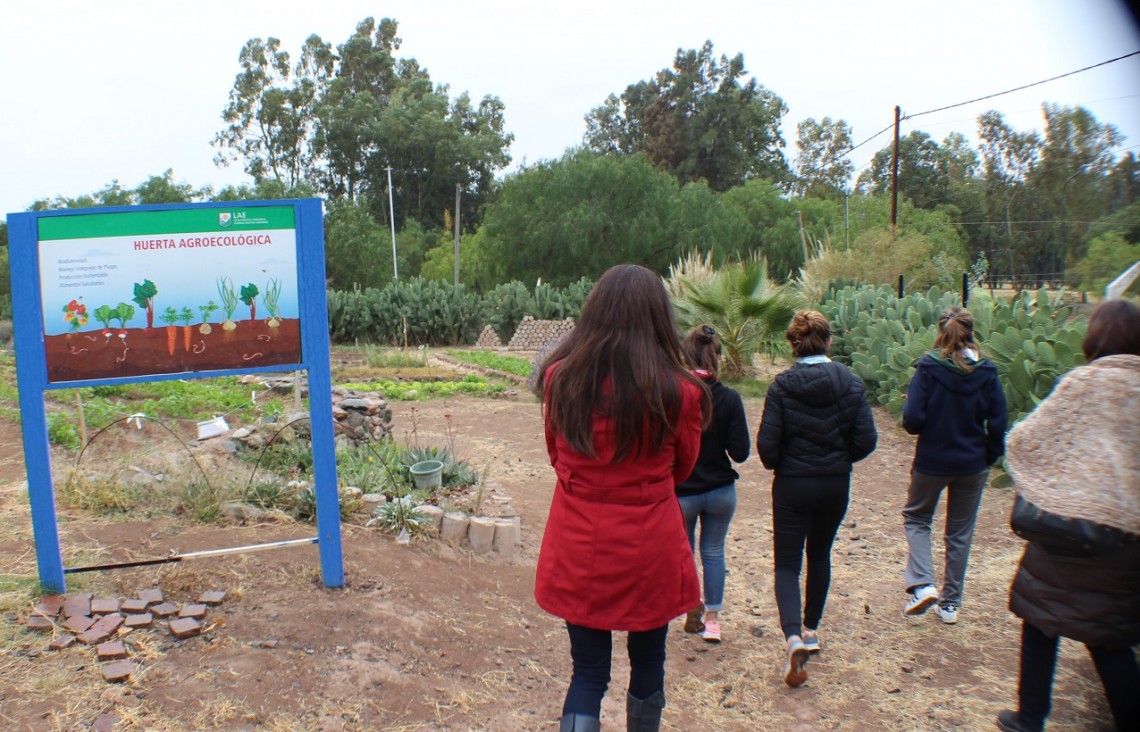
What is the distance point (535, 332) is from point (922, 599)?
66.9 feet

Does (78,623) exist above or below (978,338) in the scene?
below

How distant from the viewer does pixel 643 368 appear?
241cm

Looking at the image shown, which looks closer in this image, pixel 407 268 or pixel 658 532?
pixel 658 532

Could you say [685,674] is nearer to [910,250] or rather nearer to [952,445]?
[952,445]

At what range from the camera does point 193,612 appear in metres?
3.66

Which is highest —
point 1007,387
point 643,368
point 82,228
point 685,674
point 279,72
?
point 279,72

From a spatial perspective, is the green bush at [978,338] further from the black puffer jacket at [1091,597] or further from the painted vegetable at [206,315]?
the painted vegetable at [206,315]

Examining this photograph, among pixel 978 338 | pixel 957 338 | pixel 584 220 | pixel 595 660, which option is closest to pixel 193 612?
pixel 595 660

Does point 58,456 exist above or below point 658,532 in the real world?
below

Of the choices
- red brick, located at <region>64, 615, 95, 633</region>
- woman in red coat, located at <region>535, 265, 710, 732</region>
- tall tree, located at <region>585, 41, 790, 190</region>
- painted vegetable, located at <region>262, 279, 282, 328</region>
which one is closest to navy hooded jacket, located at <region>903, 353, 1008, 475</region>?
woman in red coat, located at <region>535, 265, 710, 732</region>

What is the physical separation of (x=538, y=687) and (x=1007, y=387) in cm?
596

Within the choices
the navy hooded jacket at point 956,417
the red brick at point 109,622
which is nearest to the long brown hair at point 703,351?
the navy hooded jacket at point 956,417

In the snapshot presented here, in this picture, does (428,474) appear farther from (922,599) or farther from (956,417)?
(956,417)

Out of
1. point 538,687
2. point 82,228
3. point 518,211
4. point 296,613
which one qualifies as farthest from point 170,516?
point 518,211
